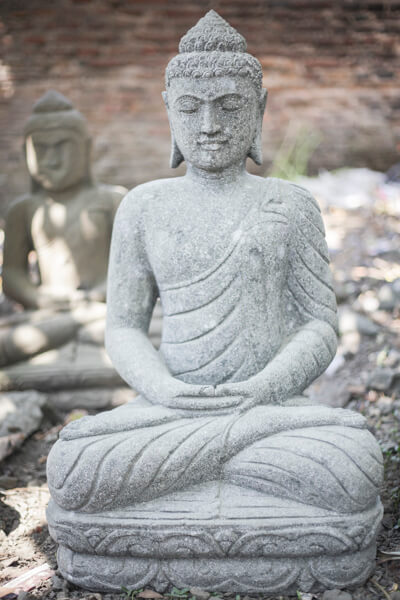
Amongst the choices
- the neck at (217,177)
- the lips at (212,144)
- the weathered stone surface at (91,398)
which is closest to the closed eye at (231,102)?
the lips at (212,144)

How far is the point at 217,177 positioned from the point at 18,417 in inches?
95.9

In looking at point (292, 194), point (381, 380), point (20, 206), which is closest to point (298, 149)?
point (20, 206)

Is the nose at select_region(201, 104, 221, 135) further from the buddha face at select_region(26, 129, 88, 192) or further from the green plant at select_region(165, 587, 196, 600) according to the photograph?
the buddha face at select_region(26, 129, 88, 192)

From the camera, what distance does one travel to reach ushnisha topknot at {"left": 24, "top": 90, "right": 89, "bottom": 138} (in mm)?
5461

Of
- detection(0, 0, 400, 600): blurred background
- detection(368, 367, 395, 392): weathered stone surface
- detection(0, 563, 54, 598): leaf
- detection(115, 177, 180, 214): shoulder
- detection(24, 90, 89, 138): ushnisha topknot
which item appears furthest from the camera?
detection(0, 0, 400, 600): blurred background

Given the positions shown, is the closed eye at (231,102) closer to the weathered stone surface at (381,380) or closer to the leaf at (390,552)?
the leaf at (390,552)

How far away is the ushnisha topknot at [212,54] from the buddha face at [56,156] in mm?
2740

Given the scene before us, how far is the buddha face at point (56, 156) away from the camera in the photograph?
5.49 m

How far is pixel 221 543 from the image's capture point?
2623mm

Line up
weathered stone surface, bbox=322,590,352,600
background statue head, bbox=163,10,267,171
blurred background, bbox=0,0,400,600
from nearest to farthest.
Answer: weathered stone surface, bbox=322,590,352,600, background statue head, bbox=163,10,267,171, blurred background, bbox=0,0,400,600

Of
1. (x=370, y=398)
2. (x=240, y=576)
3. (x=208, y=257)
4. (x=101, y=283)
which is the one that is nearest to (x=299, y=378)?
(x=208, y=257)

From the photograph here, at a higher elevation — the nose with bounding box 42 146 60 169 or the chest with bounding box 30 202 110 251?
the nose with bounding box 42 146 60 169

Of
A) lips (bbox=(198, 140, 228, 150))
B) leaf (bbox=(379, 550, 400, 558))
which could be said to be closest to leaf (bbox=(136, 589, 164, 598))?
leaf (bbox=(379, 550, 400, 558))

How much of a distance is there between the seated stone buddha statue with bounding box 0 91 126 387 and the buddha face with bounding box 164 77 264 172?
103 inches
